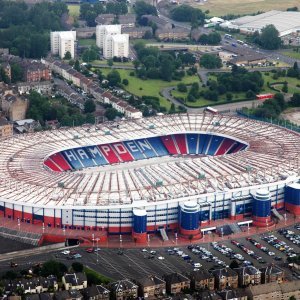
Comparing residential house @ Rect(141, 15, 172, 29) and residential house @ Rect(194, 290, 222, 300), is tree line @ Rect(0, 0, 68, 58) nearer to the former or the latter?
residential house @ Rect(141, 15, 172, 29)

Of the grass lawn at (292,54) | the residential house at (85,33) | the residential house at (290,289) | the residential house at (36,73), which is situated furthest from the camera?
the residential house at (85,33)

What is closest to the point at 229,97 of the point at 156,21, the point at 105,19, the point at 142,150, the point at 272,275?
the point at 142,150

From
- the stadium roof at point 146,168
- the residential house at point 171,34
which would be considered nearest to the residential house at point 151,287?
the stadium roof at point 146,168

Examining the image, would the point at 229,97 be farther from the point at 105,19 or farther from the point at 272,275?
the point at 272,275

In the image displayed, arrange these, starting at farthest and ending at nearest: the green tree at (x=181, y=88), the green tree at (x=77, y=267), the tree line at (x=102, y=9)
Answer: the tree line at (x=102, y=9) < the green tree at (x=181, y=88) < the green tree at (x=77, y=267)

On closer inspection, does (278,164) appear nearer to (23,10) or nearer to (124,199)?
(124,199)

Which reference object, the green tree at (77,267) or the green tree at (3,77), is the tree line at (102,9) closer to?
the green tree at (3,77)

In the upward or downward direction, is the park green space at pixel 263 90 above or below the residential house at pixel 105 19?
below
